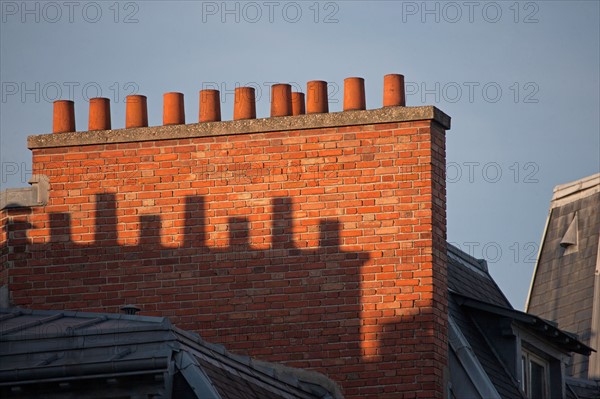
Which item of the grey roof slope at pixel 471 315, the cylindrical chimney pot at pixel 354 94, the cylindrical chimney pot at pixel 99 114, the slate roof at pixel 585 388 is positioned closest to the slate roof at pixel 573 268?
the slate roof at pixel 585 388

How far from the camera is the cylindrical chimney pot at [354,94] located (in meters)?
22.9

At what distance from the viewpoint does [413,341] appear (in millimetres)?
21750

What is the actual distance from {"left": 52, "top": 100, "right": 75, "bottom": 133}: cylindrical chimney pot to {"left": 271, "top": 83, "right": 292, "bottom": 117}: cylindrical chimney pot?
2969 mm

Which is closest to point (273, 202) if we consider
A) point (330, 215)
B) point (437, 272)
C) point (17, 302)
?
point (330, 215)

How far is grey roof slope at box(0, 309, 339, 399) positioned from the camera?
17516 millimetres

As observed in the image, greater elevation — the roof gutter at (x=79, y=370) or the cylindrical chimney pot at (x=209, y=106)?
the cylindrical chimney pot at (x=209, y=106)

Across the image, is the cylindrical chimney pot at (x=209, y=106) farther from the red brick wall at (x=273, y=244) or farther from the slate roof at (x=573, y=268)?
the slate roof at (x=573, y=268)

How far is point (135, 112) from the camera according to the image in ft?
77.9

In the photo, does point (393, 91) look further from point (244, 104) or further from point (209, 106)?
point (209, 106)

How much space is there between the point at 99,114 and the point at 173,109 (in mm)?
1119

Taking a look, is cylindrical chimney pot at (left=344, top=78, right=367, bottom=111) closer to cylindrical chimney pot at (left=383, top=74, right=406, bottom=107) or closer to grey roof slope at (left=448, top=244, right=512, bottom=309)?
cylindrical chimney pot at (left=383, top=74, right=406, bottom=107)

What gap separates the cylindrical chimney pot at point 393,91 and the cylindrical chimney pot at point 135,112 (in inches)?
137

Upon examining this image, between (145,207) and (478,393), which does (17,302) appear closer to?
(145,207)

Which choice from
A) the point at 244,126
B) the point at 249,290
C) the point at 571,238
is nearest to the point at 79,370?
the point at 249,290
